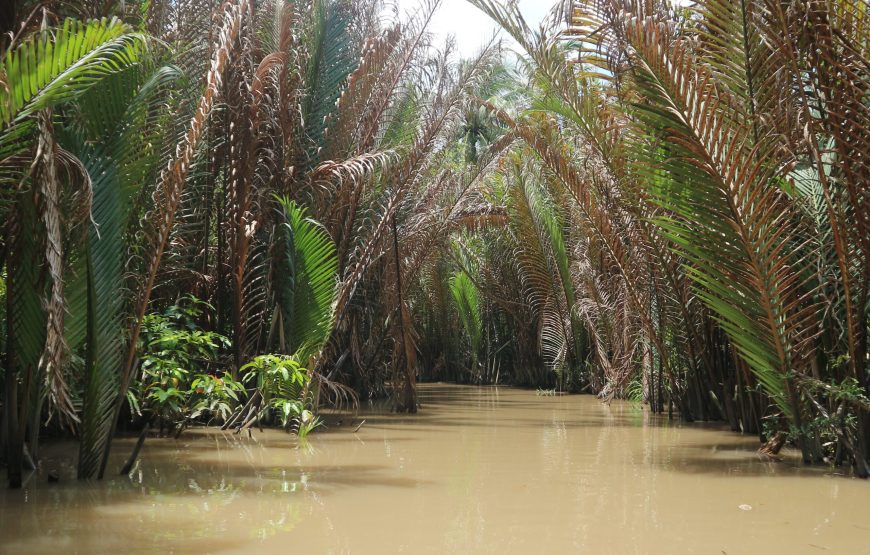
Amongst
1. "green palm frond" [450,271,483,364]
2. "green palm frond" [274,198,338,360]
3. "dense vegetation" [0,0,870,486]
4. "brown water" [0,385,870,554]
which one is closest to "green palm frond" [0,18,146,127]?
"dense vegetation" [0,0,870,486]

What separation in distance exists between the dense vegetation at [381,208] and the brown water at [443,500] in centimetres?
45

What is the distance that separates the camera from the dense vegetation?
14.8ft

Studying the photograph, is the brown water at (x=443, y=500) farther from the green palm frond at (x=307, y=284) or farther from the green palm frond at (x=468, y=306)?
the green palm frond at (x=468, y=306)

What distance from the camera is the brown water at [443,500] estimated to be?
350cm

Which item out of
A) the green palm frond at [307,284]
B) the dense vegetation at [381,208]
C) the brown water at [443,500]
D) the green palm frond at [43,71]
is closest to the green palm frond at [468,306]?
the dense vegetation at [381,208]

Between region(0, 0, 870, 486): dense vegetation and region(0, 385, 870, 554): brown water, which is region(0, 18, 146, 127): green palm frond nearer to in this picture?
region(0, 0, 870, 486): dense vegetation

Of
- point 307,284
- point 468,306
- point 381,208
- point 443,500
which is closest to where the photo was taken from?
point 443,500


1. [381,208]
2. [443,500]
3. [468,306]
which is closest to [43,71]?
[443,500]

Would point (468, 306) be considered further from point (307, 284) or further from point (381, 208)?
point (307, 284)

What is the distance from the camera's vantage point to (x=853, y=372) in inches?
205

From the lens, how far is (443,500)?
4.44 meters

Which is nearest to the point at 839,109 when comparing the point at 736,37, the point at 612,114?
the point at 736,37

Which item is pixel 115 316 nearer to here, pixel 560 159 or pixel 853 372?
pixel 853 372

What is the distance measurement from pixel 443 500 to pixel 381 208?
18.1 feet
